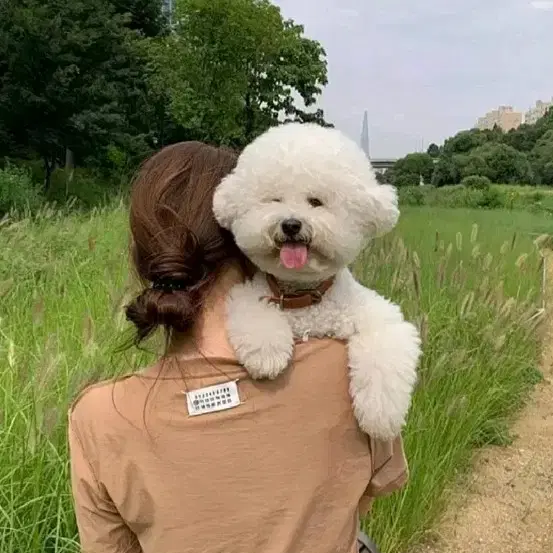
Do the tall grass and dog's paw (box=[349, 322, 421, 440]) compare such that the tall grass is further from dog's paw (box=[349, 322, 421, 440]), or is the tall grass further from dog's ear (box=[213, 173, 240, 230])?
dog's ear (box=[213, 173, 240, 230])

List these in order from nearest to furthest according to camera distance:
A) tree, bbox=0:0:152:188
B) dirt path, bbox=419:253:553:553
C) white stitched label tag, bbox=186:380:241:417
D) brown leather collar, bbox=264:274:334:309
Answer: white stitched label tag, bbox=186:380:241:417 → brown leather collar, bbox=264:274:334:309 → dirt path, bbox=419:253:553:553 → tree, bbox=0:0:152:188

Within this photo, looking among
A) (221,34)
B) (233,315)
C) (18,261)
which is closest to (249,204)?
(233,315)

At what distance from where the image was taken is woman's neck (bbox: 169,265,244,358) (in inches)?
52.1

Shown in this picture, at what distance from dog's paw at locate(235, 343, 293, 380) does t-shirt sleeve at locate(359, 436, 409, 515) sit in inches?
11.1

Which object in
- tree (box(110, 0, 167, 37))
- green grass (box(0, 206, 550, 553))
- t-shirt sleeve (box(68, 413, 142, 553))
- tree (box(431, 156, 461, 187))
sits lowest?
tree (box(431, 156, 461, 187))

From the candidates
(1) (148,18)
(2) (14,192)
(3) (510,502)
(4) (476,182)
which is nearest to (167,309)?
(3) (510,502)

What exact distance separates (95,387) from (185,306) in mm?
206

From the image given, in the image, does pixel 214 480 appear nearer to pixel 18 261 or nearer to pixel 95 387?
pixel 95 387

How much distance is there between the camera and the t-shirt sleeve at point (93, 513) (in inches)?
53.6

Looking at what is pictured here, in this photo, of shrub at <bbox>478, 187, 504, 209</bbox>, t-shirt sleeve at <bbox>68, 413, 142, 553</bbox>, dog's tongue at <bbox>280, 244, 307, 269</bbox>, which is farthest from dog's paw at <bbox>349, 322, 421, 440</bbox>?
shrub at <bbox>478, 187, 504, 209</bbox>

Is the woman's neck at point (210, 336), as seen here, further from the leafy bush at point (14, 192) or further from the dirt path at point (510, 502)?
the leafy bush at point (14, 192)

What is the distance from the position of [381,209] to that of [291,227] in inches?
6.6

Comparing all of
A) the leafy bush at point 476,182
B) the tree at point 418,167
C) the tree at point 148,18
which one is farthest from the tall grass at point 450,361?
the tree at point 418,167

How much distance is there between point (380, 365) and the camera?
57.7 inches
